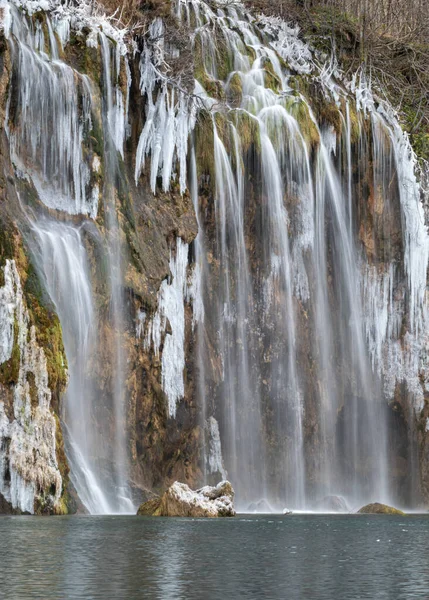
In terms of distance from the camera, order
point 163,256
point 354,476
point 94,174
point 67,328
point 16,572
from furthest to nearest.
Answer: point 354,476, point 163,256, point 94,174, point 67,328, point 16,572

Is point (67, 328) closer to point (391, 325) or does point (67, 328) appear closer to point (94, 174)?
point (94, 174)

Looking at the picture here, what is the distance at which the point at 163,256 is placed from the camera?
26.3m

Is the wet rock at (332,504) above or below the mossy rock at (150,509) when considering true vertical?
above

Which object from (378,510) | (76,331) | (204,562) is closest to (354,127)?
(378,510)

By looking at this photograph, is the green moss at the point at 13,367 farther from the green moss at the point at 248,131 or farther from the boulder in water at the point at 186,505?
the green moss at the point at 248,131

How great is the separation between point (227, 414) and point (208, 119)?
25.9ft

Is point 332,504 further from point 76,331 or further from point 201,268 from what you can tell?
point 76,331

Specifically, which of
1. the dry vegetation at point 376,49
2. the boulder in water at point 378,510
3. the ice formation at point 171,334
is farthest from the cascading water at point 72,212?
the dry vegetation at point 376,49

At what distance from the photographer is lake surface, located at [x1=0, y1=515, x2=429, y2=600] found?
839 centimetres

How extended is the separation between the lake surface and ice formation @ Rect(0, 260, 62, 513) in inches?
70.1

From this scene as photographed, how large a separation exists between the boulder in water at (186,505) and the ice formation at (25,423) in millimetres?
2065

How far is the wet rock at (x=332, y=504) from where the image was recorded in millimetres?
27547

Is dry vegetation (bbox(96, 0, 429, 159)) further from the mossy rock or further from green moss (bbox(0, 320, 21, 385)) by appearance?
green moss (bbox(0, 320, 21, 385))

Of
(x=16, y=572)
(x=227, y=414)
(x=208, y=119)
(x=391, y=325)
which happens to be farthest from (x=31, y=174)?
(x=16, y=572)
